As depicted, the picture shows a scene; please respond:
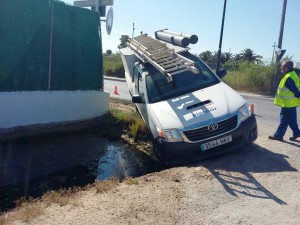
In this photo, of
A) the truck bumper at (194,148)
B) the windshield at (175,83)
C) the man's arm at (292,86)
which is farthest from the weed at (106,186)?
the man's arm at (292,86)

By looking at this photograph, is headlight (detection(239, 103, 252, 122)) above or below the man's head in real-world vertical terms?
below

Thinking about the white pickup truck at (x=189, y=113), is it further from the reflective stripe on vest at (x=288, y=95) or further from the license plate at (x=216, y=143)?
the reflective stripe on vest at (x=288, y=95)

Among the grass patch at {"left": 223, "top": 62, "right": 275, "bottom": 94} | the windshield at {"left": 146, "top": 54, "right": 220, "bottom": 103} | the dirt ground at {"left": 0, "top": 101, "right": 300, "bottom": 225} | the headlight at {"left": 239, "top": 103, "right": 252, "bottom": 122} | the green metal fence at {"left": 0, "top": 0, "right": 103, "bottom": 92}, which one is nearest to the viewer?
the dirt ground at {"left": 0, "top": 101, "right": 300, "bottom": 225}

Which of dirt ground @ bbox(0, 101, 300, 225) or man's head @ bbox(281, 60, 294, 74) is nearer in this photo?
dirt ground @ bbox(0, 101, 300, 225)

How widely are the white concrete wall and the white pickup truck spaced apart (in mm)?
2205

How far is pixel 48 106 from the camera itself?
8008 mm

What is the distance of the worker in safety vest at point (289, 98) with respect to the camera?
22.1ft

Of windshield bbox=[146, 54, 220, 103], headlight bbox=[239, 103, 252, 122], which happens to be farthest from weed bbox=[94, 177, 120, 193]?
headlight bbox=[239, 103, 252, 122]

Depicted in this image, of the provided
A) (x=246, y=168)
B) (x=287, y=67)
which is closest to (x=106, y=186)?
(x=246, y=168)

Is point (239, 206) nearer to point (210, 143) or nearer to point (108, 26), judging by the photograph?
point (210, 143)

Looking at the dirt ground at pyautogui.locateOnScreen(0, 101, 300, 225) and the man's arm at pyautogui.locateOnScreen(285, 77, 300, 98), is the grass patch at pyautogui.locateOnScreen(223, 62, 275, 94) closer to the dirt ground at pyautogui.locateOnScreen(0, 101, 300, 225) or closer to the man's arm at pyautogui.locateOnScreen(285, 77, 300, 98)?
the man's arm at pyautogui.locateOnScreen(285, 77, 300, 98)

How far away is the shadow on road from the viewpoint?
457 centimetres

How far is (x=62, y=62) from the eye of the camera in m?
8.41

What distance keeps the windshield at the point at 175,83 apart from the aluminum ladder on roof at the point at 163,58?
0.24 meters
